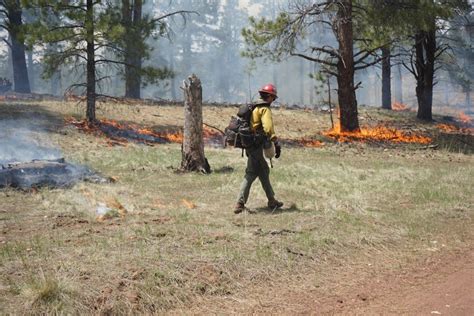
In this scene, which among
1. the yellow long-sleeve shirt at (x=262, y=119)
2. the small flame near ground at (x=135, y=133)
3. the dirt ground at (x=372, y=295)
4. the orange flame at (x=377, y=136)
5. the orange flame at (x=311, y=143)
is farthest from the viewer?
the orange flame at (x=377, y=136)

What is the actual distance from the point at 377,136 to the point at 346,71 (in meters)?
2.75

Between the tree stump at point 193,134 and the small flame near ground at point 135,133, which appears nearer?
the tree stump at point 193,134

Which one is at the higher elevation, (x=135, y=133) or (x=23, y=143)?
(x=135, y=133)

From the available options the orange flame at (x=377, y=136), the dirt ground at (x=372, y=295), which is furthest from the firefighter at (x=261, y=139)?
the orange flame at (x=377, y=136)

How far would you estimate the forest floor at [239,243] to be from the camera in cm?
445

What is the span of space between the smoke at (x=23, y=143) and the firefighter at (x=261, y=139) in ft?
18.0

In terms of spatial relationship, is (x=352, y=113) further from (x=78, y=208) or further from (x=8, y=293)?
(x=8, y=293)

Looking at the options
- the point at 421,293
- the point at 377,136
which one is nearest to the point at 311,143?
the point at 377,136

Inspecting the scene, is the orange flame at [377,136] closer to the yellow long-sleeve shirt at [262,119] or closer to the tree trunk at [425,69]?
the tree trunk at [425,69]

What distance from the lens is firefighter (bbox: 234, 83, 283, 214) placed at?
746 cm

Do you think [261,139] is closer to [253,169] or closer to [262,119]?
[262,119]

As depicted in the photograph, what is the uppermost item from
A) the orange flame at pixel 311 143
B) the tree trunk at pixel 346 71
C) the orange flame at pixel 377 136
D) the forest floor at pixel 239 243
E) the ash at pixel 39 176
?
the tree trunk at pixel 346 71

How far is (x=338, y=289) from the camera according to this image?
4.95 m

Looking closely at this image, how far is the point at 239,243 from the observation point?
586cm
